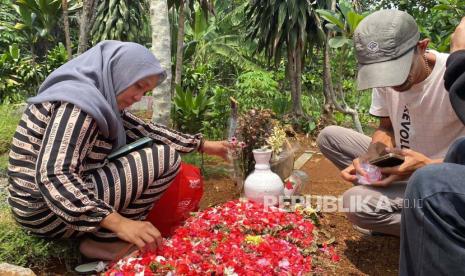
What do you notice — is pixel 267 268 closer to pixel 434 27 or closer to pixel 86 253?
pixel 86 253

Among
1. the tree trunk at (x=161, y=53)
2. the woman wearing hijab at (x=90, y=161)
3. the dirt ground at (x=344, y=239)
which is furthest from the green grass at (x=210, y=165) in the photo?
the woman wearing hijab at (x=90, y=161)

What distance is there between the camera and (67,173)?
1929 mm

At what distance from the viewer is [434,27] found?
15.5 feet

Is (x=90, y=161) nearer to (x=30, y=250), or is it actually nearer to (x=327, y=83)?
(x=30, y=250)

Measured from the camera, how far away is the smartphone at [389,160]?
2.16m

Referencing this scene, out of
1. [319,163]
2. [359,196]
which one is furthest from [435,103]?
[319,163]

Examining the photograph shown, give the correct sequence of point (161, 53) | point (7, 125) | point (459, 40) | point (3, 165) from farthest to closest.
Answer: point (7, 125), point (3, 165), point (161, 53), point (459, 40)

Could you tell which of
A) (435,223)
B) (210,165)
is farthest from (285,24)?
(435,223)

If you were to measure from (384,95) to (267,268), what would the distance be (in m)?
1.24

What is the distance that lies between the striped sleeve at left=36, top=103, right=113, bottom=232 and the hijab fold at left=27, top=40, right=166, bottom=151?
0.09 metres

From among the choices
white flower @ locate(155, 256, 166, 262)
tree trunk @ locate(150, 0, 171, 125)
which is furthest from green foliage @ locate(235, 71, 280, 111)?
white flower @ locate(155, 256, 166, 262)

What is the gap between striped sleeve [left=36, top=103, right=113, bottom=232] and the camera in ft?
6.26

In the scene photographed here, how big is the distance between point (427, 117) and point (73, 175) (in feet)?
5.77

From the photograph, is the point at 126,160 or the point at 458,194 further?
the point at 126,160
